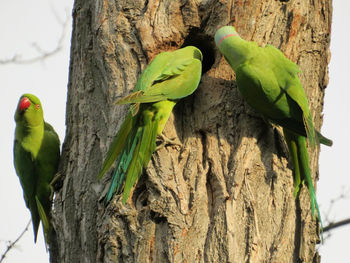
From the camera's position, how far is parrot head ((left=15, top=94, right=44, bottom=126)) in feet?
12.8

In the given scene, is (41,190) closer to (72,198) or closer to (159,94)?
(72,198)

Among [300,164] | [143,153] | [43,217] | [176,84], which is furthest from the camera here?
[43,217]

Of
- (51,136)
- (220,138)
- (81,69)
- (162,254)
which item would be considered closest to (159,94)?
(220,138)

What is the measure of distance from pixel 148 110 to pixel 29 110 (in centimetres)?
130

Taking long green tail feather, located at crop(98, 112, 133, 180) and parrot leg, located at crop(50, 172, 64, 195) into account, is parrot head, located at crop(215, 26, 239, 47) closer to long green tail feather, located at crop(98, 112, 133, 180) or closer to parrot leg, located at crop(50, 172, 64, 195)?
long green tail feather, located at crop(98, 112, 133, 180)

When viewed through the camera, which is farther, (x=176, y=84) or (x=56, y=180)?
(x=56, y=180)

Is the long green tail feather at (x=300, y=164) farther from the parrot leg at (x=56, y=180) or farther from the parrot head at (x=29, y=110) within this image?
the parrot head at (x=29, y=110)

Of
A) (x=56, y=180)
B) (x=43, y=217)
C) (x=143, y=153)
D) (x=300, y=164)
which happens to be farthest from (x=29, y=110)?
(x=300, y=164)

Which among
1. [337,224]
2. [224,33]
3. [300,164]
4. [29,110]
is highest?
[224,33]

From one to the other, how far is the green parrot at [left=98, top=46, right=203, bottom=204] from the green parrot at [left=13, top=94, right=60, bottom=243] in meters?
0.90

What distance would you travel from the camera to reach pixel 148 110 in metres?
2.96

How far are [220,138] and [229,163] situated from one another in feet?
0.53

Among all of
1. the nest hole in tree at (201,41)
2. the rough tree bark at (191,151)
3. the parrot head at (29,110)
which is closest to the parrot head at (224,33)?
the rough tree bark at (191,151)

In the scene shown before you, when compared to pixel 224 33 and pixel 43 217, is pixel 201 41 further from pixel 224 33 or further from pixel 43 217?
pixel 43 217
